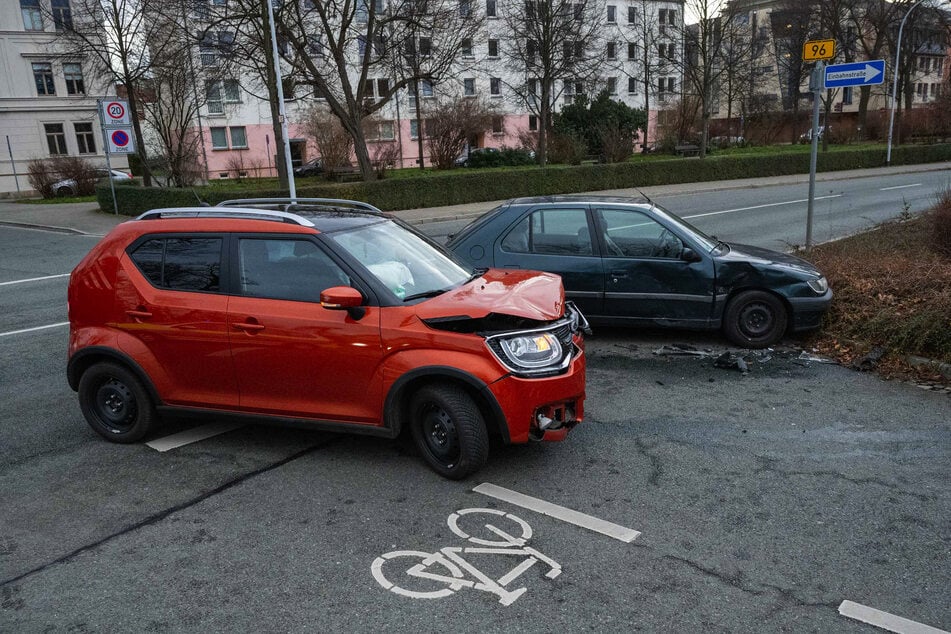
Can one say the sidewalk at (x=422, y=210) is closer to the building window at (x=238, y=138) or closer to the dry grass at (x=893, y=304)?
the dry grass at (x=893, y=304)

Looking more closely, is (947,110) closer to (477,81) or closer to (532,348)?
(477,81)

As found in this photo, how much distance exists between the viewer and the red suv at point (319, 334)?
180 inches

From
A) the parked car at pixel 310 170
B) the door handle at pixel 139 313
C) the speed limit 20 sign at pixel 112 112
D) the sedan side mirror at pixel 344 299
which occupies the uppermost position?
the speed limit 20 sign at pixel 112 112

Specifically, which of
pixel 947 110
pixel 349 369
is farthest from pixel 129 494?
pixel 947 110

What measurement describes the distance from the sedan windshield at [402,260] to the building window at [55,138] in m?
51.7

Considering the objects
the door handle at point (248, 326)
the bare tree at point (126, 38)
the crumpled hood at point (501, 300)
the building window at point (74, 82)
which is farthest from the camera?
the building window at point (74, 82)

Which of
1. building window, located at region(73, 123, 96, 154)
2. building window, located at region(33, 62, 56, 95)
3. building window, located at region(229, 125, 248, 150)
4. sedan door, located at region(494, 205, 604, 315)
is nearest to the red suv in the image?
sedan door, located at region(494, 205, 604, 315)

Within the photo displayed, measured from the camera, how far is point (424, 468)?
4910 millimetres

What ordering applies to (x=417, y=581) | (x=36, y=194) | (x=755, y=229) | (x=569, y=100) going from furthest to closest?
(x=569, y=100), (x=36, y=194), (x=755, y=229), (x=417, y=581)

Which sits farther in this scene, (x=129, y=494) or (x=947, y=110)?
(x=947, y=110)

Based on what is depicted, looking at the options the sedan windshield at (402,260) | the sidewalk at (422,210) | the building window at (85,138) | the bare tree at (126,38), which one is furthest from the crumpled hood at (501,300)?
the building window at (85,138)

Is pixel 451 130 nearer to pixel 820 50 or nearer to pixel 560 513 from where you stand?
pixel 820 50

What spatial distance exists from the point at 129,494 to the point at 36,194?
41.7 metres

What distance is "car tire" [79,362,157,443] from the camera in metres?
5.36
